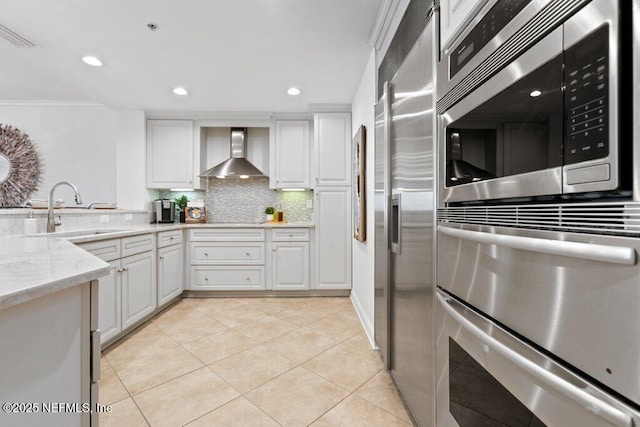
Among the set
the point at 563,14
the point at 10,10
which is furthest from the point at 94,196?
the point at 563,14

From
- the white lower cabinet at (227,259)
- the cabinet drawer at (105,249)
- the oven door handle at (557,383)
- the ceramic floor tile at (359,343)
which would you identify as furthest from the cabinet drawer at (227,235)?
the oven door handle at (557,383)

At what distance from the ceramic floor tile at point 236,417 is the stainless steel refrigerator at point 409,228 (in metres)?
0.78

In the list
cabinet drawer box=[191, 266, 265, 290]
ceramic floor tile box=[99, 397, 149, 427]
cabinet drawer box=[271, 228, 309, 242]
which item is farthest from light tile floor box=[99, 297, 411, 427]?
cabinet drawer box=[271, 228, 309, 242]

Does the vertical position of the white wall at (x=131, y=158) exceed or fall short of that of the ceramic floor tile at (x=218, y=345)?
it exceeds it

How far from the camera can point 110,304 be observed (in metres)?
2.25

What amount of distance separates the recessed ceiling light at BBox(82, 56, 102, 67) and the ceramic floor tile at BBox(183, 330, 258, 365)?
8.68 ft

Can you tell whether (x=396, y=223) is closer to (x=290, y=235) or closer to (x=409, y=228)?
(x=409, y=228)

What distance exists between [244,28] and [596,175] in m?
2.35

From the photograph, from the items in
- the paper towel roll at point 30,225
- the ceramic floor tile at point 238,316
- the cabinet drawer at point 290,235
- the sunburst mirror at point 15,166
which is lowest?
the ceramic floor tile at point 238,316

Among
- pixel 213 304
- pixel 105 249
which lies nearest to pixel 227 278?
pixel 213 304

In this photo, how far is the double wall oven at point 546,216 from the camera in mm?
463

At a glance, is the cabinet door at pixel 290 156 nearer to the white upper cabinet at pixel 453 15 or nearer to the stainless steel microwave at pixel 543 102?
the white upper cabinet at pixel 453 15

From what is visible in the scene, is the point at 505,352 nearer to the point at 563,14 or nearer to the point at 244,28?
the point at 563,14

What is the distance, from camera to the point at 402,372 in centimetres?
159
